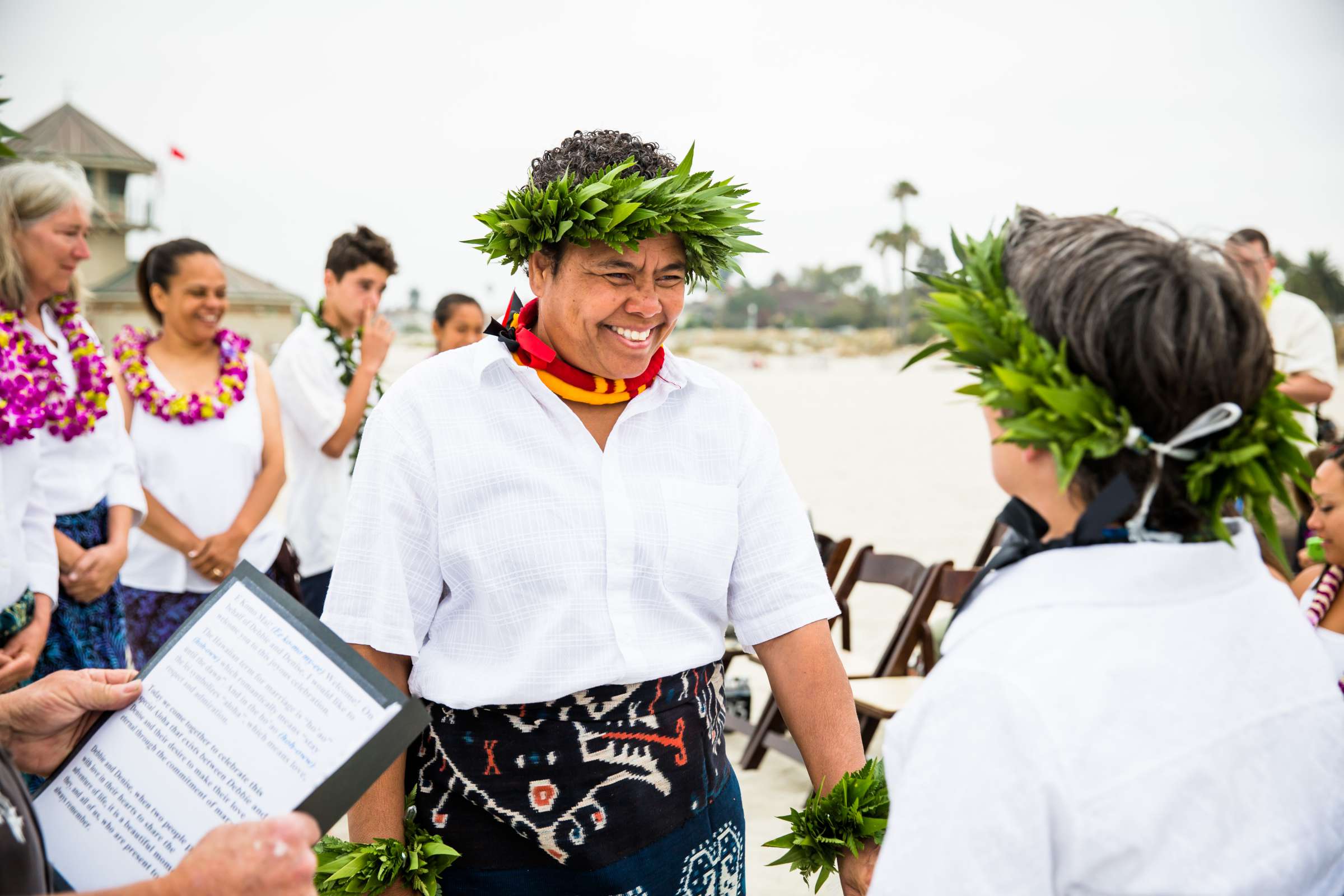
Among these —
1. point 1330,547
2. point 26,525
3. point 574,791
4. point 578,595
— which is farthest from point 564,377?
point 1330,547

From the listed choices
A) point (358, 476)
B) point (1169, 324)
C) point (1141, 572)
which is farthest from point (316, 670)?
point (1169, 324)

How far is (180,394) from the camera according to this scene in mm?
4250

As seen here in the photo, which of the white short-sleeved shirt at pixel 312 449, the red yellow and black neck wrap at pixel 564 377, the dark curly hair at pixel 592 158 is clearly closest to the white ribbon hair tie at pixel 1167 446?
the red yellow and black neck wrap at pixel 564 377

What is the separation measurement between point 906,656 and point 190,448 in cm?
333

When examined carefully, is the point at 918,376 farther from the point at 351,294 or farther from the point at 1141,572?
the point at 1141,572

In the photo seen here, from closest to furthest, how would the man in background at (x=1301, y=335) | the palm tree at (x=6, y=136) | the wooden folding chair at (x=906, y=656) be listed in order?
the palm tree at (x=6, y=136), the wooden folding chair at (x=906, y=656), the man in background at (x=1301, y=335)

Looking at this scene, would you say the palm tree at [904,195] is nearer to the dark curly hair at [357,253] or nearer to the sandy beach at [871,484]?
the sandy beach at [871,484]

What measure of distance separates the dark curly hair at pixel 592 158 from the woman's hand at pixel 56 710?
1140mm

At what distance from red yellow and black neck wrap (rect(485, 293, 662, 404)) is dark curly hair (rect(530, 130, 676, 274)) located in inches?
7.0

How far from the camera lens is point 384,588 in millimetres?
1935

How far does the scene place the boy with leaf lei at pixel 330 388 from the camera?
474 centimetres

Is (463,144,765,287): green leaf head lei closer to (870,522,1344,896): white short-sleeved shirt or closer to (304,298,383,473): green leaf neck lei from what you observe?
(870,522,1344,896): white short-sleeved shirt

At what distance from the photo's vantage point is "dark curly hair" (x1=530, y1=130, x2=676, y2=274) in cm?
217

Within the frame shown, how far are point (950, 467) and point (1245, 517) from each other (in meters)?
15.7
